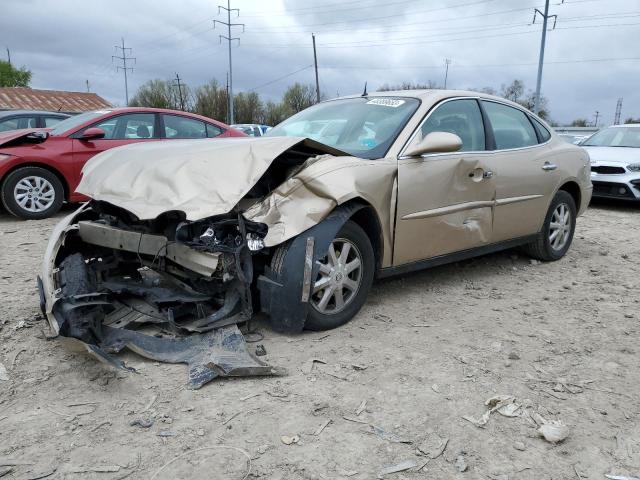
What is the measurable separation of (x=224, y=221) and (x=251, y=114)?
5537cm

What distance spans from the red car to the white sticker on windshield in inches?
124

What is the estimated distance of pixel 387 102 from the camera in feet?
14.3

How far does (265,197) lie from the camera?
11.1 ft

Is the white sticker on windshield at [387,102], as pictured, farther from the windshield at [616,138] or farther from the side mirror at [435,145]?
the windshield at [616,138]

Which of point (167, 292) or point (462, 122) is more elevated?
point (462, 122)

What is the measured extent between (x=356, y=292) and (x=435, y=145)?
1150 millimetres

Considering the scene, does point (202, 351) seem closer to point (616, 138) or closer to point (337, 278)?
point (337, 278)

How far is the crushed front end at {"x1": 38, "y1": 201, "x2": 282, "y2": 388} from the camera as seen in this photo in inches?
117

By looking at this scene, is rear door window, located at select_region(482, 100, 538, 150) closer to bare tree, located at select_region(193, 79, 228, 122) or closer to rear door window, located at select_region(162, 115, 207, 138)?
rear door window, located at select_region(162, 115, 207, 138)

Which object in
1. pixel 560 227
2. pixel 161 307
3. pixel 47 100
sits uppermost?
pixel 47 100

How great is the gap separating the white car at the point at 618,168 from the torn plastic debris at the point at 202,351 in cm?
831

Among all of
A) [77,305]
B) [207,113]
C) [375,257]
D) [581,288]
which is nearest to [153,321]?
[77,305]

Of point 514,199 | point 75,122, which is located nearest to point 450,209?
point 514,199

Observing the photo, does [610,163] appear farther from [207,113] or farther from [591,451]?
[207,113]
